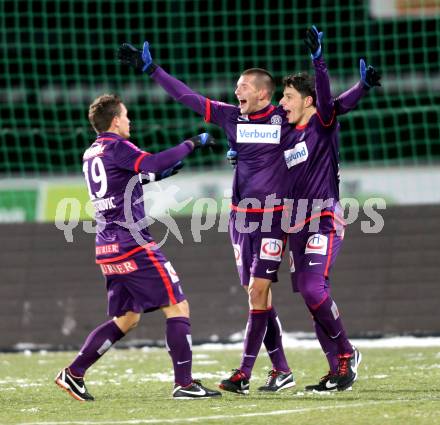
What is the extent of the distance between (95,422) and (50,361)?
3.93 metres

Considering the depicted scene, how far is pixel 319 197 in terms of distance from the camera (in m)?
7.20

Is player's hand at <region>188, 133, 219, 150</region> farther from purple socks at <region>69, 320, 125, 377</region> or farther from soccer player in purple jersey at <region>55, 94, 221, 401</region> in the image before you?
purple socks at <region>69, 320, 125, 377</region>

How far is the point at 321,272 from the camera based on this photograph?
7.11 metres

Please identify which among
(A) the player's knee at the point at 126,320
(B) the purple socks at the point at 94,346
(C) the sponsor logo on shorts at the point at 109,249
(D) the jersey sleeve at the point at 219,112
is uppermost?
(D) the jersey sleeve at the point at 219,112

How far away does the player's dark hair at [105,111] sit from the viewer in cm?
689

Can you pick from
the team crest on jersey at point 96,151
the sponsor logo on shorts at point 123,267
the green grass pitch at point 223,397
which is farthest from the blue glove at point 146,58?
the green grass pitch at point 223,397

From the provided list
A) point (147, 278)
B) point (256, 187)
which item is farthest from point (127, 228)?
point (256, 187)

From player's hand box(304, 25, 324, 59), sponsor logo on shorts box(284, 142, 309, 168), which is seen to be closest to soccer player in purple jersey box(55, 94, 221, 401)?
sponsor logo on shorts box(284, 142, 309, 168)

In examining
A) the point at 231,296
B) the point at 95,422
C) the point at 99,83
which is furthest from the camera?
the point at 99,83

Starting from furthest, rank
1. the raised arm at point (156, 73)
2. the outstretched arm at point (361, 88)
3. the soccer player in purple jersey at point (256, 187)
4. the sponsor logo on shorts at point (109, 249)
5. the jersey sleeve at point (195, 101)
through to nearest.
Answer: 1. the jersey sleeve at point (195, 101)
2. the raised arm at point (156, 73)
3. the soccer player in purple jersey at point (256, 187)
4. the outstretched arm at point (361, 88)
5. the sponsor logo on shorts at point (109, 249)

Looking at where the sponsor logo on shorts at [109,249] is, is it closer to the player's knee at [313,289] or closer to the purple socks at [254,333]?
the purple socks at [254,333]

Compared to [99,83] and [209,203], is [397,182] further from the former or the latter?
[99,83]

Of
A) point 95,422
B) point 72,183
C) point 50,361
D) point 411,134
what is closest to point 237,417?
point 95,422

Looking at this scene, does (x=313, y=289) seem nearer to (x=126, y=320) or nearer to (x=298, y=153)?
(x=298, y=153)
